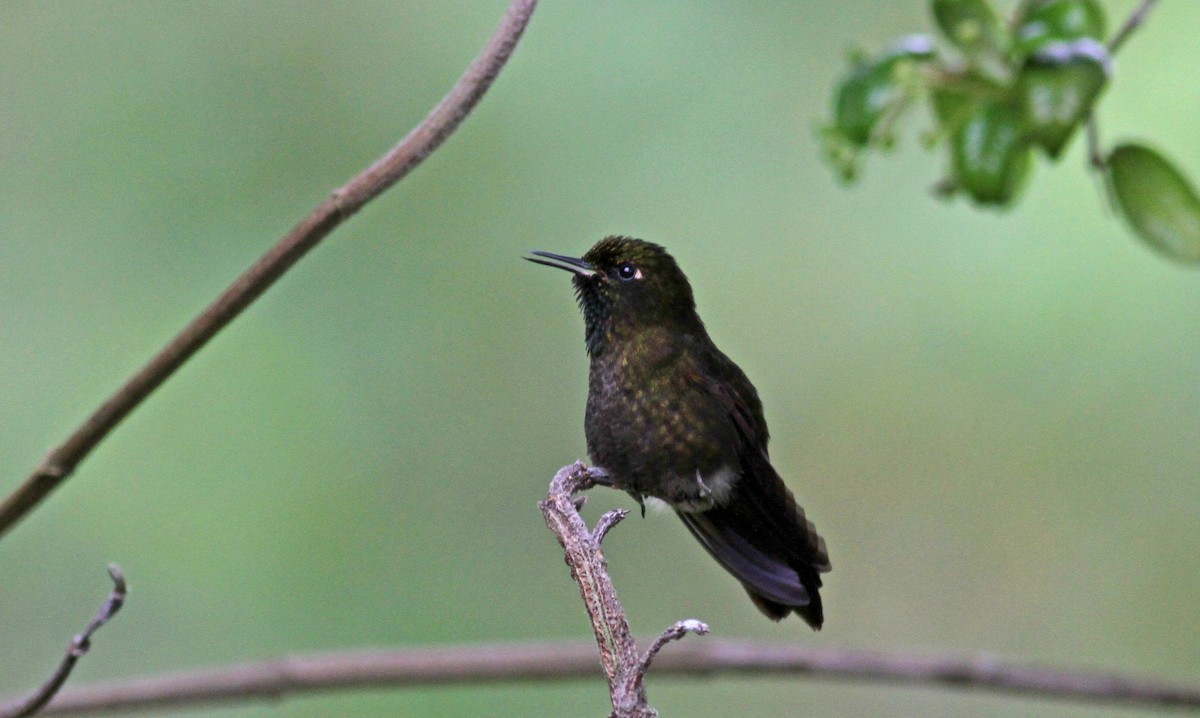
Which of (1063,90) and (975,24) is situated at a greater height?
(975,24)

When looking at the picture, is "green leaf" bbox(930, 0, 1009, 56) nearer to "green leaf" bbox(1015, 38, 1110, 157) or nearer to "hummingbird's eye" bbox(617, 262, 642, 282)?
"green leaf" bbox(1015, 38, 1110, 157)

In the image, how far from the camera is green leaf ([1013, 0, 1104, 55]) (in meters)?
1.36

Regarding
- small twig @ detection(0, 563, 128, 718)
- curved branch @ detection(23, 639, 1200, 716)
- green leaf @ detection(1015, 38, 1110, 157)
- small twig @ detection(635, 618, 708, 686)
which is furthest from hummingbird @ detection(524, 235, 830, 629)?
curved branch @ detection(23, 639, 1200, 716)

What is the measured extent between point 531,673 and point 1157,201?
1185 mm

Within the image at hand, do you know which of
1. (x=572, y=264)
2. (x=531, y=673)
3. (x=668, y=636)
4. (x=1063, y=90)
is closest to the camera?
(x=668, y=636)

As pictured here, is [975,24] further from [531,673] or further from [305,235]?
[531,673]

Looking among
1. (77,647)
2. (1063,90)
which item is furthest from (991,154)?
(77,647)

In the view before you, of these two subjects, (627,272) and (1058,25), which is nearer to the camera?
(627,272)

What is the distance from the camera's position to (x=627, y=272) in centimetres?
78

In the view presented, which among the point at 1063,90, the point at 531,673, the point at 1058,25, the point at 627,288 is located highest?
the point at 1058,25

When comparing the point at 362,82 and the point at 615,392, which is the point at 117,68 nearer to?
the point at 362,82

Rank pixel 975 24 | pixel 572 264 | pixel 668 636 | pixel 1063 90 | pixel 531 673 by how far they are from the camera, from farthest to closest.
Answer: pixel 531 673 < pixel 975 24 < pixel 1063 90 < pixel 572 264 < pixel 668 636

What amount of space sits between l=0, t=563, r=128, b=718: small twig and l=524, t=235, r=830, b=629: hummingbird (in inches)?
17.3

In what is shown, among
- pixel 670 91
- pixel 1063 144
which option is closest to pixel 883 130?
pixel 1063 144
